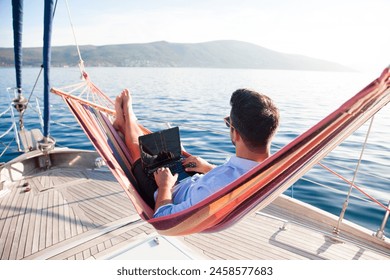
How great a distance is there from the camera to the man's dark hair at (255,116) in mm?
1130

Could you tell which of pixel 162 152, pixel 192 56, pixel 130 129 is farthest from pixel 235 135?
pixel 192 56

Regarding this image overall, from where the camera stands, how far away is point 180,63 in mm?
148875

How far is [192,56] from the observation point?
539ft

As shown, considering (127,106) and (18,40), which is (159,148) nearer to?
(127,106)

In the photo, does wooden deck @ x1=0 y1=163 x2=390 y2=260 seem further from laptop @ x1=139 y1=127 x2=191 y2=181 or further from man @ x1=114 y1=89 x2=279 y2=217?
man @ x1=114 y1=89 x2=279 y2=217

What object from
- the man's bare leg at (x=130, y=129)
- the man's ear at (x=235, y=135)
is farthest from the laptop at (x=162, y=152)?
the man's ear at (x=235, y=135)

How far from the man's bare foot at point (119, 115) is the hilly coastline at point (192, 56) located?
103902 millimetres

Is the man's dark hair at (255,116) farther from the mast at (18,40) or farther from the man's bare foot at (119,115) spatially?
the mast at (18,40)

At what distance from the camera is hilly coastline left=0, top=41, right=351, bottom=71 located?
356ft

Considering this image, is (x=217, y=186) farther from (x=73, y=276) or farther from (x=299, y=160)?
(x=73, y=276)

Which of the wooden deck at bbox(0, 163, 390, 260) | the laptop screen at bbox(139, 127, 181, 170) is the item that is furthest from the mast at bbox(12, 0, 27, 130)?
the laptop screen at bbox(139, 127, 181, 170)

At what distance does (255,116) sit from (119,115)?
4.52 ft

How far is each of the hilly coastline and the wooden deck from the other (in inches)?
4071

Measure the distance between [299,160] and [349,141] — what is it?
6054 millimetres
